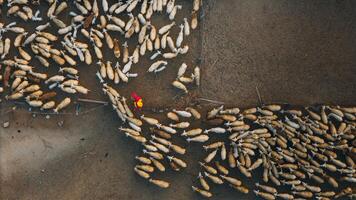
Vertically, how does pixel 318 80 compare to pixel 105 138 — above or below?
above

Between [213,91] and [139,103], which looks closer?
[139,103]

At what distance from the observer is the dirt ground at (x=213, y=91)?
342 inches

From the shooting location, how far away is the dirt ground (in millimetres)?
8695

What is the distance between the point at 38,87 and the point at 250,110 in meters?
3.37

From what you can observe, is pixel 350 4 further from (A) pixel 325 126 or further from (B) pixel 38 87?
(B) pixel 38 87

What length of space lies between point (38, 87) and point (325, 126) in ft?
14.9

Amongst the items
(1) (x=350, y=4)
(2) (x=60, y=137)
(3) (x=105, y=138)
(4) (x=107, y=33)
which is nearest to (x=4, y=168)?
(2) (x=60, y=137)

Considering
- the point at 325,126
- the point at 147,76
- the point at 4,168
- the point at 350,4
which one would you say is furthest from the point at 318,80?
the point at 4,168

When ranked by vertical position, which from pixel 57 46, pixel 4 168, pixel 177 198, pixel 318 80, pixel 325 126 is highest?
pixel 57 46

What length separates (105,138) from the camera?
873 centimetres

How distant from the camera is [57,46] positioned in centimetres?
867

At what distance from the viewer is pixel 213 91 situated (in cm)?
876

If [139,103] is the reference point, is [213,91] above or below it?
above

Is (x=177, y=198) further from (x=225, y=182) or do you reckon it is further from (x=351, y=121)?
(x=351, y=121)
